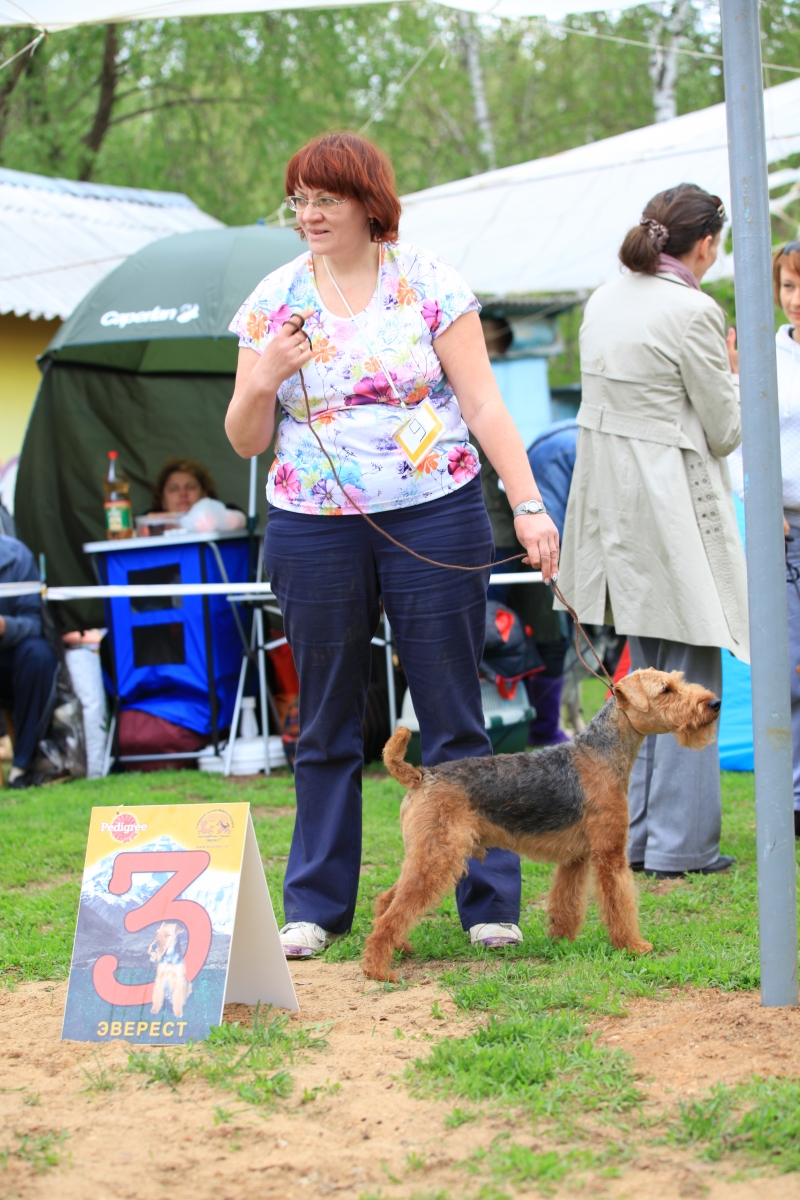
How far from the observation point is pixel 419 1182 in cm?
205

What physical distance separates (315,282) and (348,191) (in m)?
0.28

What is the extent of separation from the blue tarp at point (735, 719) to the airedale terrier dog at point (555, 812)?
9.34 ft

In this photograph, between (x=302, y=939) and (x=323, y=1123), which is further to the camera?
(x=302, y=939)

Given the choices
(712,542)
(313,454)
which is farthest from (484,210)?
(313,454)

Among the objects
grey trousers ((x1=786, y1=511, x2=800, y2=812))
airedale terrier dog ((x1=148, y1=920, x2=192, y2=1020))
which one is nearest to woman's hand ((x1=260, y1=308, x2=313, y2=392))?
airedale terrier dog ((x1=148, y1=920, x2=192, y2=1020))

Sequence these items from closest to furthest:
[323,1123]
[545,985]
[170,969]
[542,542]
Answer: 1. [323,1123]
2. [170,969]
3. [545,985]
4. [542,542]

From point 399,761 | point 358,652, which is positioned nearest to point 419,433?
point 358,652

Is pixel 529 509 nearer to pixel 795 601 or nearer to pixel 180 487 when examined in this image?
pixel 795 601

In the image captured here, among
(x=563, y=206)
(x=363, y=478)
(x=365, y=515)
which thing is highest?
(x=563, y=206)

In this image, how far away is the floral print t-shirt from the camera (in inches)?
127

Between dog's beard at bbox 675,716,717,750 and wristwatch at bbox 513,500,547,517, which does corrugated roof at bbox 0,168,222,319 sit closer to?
wristwatch at bbox 513,500,547,517

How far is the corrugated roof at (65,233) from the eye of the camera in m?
9.58

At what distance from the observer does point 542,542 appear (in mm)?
3148

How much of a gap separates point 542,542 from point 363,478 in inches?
Result: 21.3
